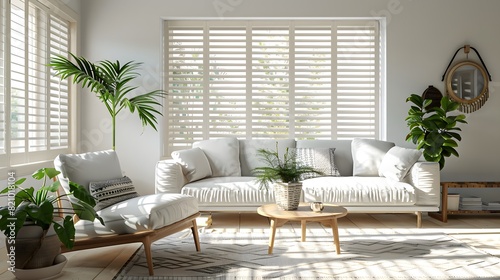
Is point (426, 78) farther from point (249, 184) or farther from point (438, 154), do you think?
point (249, 184)

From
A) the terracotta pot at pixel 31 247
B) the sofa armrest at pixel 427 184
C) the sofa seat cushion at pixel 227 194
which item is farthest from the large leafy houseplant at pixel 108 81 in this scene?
the sofa armrest at pixel 427 184

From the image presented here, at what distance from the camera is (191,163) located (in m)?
4.95

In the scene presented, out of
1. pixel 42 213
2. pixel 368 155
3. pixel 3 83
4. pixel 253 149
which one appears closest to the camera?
pixel 42 213

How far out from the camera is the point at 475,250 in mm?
3863

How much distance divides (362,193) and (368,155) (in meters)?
0.70

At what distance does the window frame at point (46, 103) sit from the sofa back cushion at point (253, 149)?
1.93 metres

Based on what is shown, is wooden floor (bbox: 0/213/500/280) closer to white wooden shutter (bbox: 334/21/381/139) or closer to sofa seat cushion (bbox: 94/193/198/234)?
sofa seat cushion (bbox: 94/193/198/234)

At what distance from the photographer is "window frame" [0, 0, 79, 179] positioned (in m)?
4.02

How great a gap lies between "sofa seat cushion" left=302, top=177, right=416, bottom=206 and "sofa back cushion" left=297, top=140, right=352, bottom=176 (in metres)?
0.65

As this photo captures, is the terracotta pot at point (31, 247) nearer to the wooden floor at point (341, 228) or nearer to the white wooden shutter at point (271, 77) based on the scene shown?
the wooden floor at point (341, 228)

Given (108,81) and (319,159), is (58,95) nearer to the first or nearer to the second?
(108,81)

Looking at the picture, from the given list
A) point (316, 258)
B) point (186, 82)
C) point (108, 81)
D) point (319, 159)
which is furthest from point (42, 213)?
point (186, 82)

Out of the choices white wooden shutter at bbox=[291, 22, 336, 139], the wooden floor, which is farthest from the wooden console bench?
white wooden shutter at bbox=[291, 22, 336, 139]

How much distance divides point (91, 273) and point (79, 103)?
2993 millimetres
